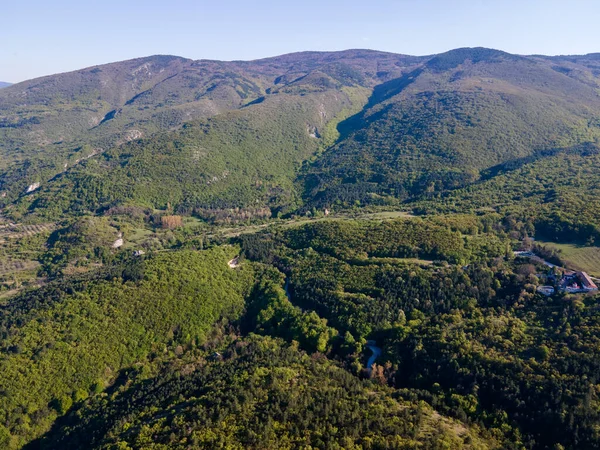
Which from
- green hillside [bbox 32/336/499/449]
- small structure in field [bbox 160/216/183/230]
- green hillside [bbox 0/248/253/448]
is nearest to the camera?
green hillside [bbox 32/336/499/449]

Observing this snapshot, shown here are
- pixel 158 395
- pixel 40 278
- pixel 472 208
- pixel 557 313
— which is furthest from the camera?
pixel 472 208

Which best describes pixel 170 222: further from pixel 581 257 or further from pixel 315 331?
pixel 581 257

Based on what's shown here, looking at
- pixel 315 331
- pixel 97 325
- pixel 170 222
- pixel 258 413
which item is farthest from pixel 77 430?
pixel 170 222

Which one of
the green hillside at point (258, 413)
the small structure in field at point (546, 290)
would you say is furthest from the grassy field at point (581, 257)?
the green hillside at point (258, 413)

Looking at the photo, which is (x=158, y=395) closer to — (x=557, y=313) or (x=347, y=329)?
(x=347, y=329)

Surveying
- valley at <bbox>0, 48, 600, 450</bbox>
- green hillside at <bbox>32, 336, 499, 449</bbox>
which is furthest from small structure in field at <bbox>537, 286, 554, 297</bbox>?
green hillside at <bbox>32, 336, 499, 449</bbox>

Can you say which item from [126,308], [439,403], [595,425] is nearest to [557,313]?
[595,425]

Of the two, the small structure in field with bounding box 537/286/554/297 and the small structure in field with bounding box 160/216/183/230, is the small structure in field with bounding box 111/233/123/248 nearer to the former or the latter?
the small structure in field with bounding box 160/216/183/230

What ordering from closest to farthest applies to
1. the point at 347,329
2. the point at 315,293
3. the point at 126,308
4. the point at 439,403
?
the point at 439,403, the point at 347,329, the point at 126,308, the point at 315,293
